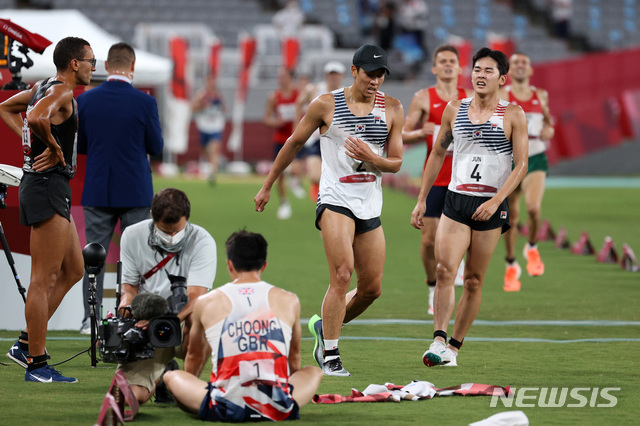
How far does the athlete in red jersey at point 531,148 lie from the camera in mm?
12336

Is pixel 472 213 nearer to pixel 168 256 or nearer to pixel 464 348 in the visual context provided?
pixel 464 348

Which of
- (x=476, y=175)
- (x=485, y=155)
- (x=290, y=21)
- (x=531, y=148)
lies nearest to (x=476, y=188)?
(x=476, y=175)

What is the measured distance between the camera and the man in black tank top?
695 cm

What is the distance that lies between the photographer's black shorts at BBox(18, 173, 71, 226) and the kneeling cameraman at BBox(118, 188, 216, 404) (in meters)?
0.59

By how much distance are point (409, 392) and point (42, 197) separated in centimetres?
258

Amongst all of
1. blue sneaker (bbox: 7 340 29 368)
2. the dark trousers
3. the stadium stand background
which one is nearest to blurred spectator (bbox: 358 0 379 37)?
the stadium stand background

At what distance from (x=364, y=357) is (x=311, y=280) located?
13.8 ft

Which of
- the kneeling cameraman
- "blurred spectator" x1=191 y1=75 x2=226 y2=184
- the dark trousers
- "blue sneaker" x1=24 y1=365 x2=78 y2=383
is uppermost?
the kneeling cameraman

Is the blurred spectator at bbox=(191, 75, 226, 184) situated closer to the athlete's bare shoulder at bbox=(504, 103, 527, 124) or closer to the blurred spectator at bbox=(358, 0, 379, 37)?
the blurred spectator at bbox=(358, 0, 379, 37)

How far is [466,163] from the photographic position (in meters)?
7.98

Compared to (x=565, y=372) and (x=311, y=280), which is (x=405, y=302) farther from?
(x=565, y=372)

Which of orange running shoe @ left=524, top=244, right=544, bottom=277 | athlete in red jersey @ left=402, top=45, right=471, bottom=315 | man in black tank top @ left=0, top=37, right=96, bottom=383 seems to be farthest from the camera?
orange running shoe @ left=524, top=244, right=544, bottom=277

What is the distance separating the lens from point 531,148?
12883 mm

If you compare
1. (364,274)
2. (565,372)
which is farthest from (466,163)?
(565,372)
